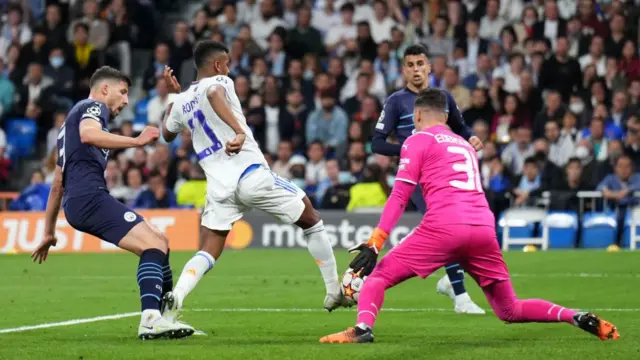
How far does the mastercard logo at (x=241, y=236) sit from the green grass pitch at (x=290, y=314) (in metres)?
3.16

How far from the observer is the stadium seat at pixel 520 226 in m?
22.6

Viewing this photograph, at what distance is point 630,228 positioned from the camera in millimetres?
22109

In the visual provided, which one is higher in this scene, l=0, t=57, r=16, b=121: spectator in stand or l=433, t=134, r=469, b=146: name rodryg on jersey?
l=0, t=57, r=16, b=121: spectator in stand

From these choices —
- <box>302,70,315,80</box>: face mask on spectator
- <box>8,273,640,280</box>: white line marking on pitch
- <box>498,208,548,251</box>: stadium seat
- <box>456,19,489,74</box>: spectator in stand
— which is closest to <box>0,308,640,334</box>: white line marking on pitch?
<box>8,273,640,280</box>: white line marking on pitch

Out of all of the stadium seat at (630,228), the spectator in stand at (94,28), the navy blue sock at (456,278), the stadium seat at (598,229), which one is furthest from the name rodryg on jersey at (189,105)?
the spectator in stand at (94,28)

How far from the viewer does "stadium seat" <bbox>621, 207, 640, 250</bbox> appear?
21.9 meters

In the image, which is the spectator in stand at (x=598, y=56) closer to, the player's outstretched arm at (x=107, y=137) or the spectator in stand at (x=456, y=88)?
the spectator in stand at (x=456, y=88)

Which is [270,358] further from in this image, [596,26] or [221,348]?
[596,26]

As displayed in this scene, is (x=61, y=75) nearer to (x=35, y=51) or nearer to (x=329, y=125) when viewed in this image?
(x=35, y=51)

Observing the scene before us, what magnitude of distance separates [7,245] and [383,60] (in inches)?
326

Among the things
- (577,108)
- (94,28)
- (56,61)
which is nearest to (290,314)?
(577,108)

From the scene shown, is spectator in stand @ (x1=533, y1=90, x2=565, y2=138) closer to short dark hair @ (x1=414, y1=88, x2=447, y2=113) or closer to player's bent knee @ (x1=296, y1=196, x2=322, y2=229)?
player's bent knee @ (x1=296, y1=196, x2=322, y2=229)

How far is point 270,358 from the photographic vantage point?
8328 mm

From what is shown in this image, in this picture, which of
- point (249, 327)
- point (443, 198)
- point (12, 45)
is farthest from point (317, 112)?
point (443, 198)
